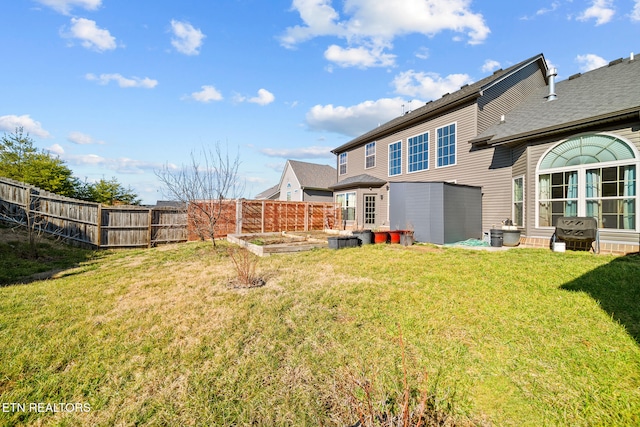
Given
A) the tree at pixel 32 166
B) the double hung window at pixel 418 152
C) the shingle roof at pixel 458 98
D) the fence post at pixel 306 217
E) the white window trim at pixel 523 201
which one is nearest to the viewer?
the white window trim at pixel 523 201

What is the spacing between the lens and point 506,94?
42.7 feet

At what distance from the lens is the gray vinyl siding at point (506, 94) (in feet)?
40.3

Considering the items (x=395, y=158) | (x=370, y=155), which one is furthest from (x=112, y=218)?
(x=370, y=155)

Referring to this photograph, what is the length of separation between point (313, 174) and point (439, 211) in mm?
18910

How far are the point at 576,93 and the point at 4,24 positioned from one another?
19414 millimetres

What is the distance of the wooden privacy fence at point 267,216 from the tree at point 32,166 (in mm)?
9547

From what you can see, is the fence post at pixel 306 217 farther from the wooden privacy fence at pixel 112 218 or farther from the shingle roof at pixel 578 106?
the shingle roof at pixel 578 106

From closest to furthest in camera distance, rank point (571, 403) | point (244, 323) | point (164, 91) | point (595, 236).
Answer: point (571, 403), point (244, 323), point (595, 236), point (164, 91)

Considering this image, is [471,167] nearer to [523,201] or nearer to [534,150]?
[534,150]

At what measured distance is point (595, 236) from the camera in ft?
26.4

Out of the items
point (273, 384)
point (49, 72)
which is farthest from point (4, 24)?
point (273, 384)

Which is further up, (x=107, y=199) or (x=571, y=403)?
(x=107, y=199)

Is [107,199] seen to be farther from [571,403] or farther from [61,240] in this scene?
[571,403]

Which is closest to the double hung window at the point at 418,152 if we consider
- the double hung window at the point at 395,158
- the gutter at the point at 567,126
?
the double hung window at the point at 395,158
